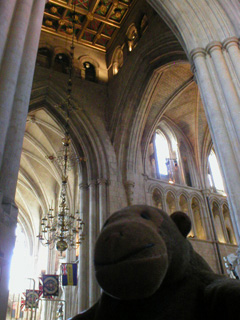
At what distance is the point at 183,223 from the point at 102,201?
10207mm

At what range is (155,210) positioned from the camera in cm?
128

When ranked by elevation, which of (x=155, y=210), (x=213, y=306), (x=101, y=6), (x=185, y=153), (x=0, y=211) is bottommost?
(x=213, y=306)

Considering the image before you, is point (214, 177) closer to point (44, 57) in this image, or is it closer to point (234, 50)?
point (234, 50)

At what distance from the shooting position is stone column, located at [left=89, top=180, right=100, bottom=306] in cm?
983

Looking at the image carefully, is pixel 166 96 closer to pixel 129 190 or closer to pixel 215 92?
pixel 129 190

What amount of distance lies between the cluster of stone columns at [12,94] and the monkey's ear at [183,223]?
7.59ft

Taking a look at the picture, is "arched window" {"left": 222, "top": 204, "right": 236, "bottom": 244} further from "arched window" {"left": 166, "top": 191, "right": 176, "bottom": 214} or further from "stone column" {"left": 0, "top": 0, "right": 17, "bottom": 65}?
"stone column" {"left": 0, "top": 0, "right": 17, "bottom": 65}

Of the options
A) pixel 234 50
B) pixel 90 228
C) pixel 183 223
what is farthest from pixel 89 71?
pixel 183 223

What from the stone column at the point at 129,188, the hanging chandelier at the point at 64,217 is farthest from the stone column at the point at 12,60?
the stone column at the point at 129,188

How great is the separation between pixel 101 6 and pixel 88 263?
1090 centimetres

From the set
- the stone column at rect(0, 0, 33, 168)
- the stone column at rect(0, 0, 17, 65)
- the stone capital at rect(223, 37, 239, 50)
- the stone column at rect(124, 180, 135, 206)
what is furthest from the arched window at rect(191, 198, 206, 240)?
the stone column at rect(0, 0, 17, 65)

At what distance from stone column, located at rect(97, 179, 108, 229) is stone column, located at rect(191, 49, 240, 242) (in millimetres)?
6062

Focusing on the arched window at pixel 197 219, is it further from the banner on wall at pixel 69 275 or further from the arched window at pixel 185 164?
the banner on wall at pixel 69 275

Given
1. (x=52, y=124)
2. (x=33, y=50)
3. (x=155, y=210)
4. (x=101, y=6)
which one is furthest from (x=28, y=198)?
(x=155, y=210)
